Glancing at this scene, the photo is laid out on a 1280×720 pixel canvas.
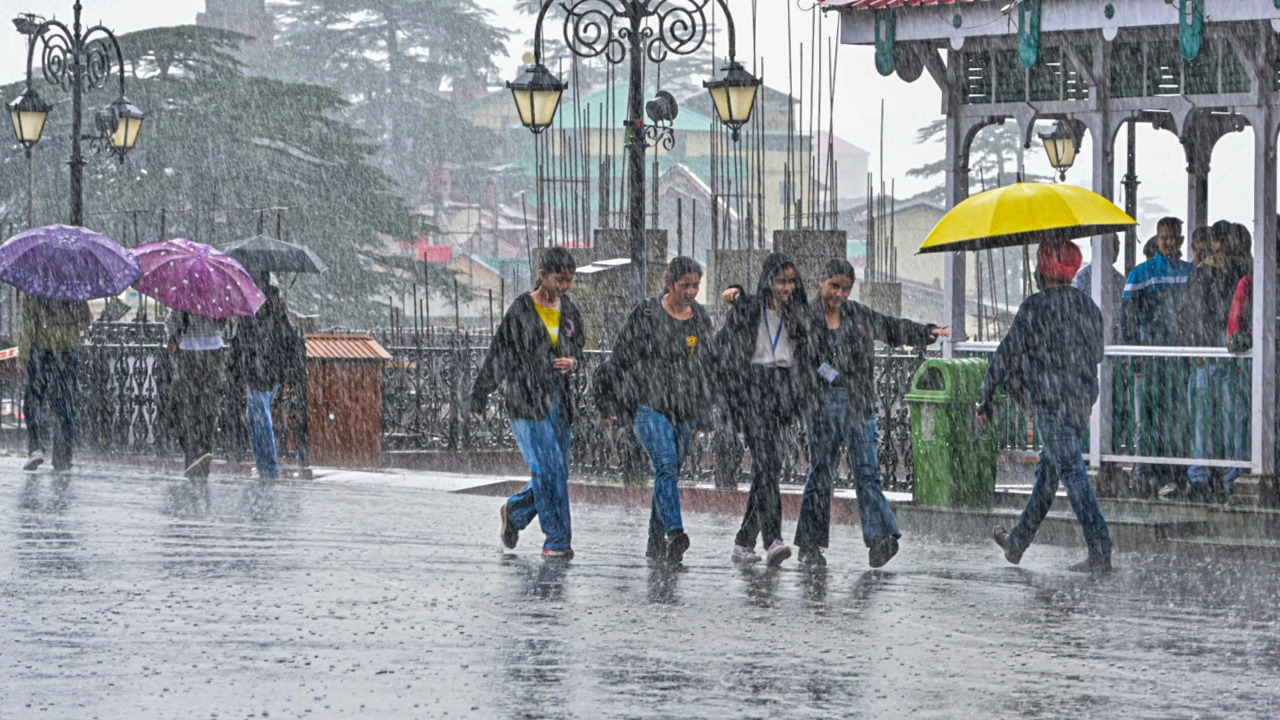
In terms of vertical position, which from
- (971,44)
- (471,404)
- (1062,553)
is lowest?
(1062,553)

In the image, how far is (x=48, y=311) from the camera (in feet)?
57.1

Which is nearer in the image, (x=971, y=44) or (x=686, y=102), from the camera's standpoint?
(x=971, y=44)

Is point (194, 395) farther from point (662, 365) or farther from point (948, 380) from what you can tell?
A: point (662, 365)

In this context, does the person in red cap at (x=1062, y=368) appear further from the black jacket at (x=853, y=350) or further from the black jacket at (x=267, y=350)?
the black jacket at (x=267, y=350)

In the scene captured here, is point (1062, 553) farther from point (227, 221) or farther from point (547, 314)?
point (227, 221)

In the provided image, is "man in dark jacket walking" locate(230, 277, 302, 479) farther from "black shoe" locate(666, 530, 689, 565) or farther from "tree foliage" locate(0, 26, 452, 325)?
"tree foliage" locate(0, 26, 452, 325)

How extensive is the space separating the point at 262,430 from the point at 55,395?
1859 mm

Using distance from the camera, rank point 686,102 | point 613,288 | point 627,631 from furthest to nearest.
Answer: point 686,102, point 613,288, point 627,631

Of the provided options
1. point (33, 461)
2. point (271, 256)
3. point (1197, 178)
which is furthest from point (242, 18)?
point (1197, 178)

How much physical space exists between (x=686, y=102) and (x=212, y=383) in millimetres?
97626

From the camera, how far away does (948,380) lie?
13531 mm

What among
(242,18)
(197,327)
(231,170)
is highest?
(242,18)

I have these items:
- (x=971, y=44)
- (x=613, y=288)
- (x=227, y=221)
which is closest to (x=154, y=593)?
(x=971, y=44)

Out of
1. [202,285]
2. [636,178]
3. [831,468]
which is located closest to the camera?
[831,468]
